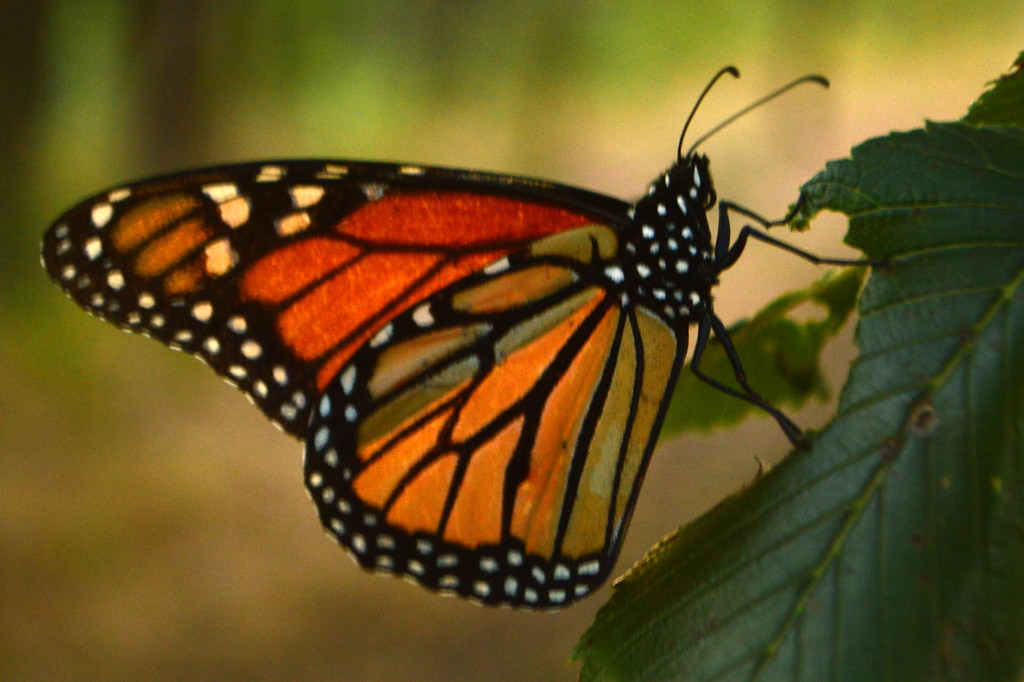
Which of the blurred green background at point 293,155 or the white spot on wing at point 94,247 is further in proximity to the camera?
the blurred green background at point 293,155

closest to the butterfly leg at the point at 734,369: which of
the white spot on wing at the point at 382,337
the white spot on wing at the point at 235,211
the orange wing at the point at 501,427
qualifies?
the orange wing at the point at 501,427

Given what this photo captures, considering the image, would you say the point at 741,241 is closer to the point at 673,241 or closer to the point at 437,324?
the point at 673,241

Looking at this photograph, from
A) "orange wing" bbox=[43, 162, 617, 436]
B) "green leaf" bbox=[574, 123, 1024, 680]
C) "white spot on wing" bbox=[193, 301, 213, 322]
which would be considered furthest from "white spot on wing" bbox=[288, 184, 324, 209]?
"green leaf" bbox=[574, 123, 1024, 680]

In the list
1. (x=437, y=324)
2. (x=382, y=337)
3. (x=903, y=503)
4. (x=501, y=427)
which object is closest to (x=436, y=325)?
(x=437, y=324)

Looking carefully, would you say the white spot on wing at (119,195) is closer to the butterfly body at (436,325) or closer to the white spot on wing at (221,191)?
the butterfly body at (436,325)

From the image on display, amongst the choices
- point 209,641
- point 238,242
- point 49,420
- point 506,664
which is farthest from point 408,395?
point 49,420
